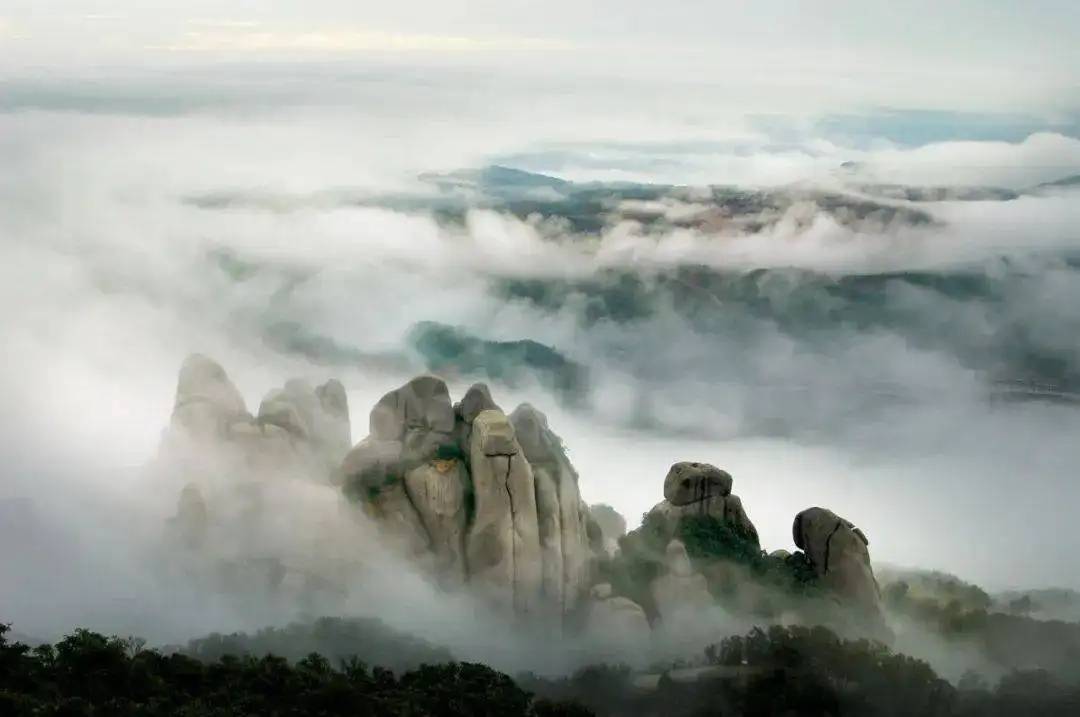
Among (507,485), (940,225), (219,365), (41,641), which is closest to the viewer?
(41,641)

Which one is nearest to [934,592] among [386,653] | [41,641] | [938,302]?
[938,302]

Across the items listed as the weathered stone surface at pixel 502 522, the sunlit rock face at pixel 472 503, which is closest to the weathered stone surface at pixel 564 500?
the sunlit rock face at pixel 472 503

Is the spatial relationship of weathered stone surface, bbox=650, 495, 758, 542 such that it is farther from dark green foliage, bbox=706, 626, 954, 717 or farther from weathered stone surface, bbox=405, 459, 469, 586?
weathered stone surface, bbox=405, 459, 469, 586

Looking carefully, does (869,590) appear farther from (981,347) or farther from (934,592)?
(981,347)

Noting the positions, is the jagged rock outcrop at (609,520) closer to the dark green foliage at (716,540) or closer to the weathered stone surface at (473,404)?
the dark green foliage at (716,540)

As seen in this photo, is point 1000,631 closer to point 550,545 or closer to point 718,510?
point 718,510

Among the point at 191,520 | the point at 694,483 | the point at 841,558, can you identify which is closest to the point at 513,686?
the point at 694,483
